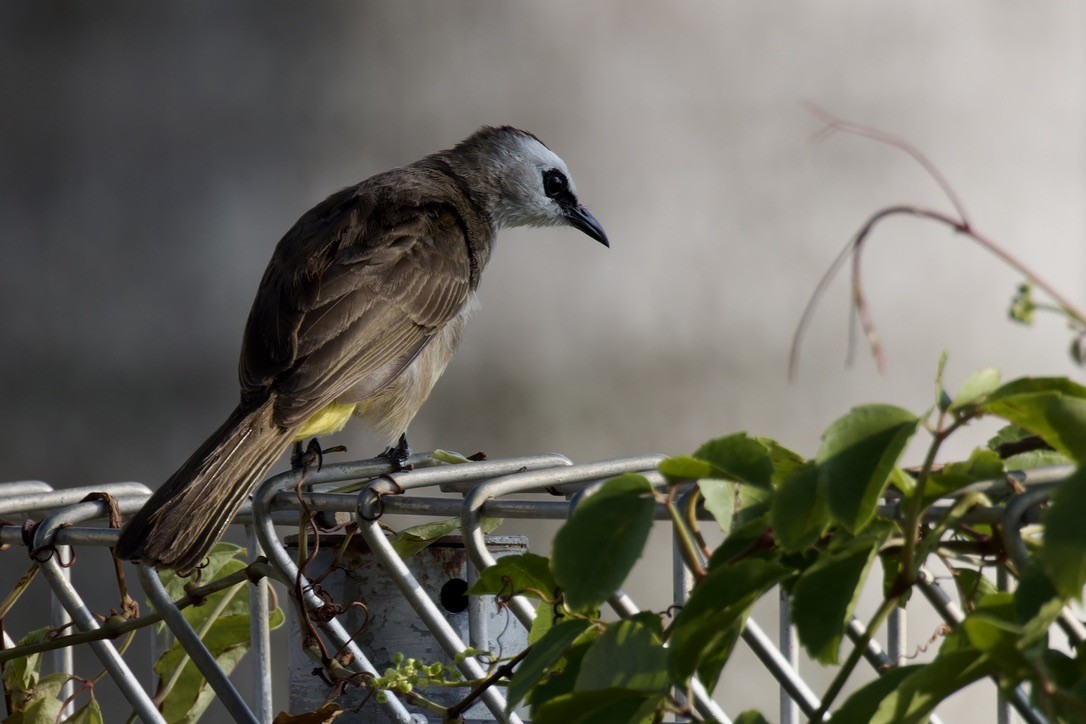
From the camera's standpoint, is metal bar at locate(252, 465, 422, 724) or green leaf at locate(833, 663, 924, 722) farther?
metal bar at locate(252, 465, 422, 724)

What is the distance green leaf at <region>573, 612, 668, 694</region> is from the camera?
0.61 m

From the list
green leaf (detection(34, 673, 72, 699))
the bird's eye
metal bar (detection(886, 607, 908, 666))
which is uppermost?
the bird's eye

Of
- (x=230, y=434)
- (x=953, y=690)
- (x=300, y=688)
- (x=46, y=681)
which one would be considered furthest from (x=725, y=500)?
(x=230, y=434)

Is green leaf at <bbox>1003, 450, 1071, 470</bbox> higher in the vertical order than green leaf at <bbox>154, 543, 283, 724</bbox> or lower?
lower

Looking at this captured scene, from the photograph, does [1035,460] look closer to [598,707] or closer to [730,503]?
[730,503]

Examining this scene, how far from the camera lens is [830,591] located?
608mm

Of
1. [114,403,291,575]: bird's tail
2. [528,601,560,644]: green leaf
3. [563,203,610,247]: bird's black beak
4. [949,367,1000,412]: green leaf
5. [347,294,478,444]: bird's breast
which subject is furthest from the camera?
[563,203,610,247]: bird's black beak

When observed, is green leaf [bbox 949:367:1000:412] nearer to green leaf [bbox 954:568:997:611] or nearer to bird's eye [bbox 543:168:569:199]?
green leaf [bbox 954:568:997:611]

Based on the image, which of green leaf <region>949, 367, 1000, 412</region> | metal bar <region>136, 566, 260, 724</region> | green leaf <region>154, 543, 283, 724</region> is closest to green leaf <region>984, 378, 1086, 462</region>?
green leaf <region>949, 367, 1000, 412</region>

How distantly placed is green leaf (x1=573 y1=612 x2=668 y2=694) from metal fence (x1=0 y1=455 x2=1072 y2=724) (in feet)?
0.50

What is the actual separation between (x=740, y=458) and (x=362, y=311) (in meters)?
1.80

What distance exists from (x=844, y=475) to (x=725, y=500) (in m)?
0.14

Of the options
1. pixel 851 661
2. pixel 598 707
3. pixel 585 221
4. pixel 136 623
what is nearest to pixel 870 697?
pixel 851 661

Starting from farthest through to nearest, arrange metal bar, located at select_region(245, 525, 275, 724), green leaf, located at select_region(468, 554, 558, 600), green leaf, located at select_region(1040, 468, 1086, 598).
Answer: metal bar, located at select_region(245, 525, 275, 724) < green leaf, located at select_region(468, 554, 558, 600) < green leaf, located at select_region(1040, 468, 1086, 598)
